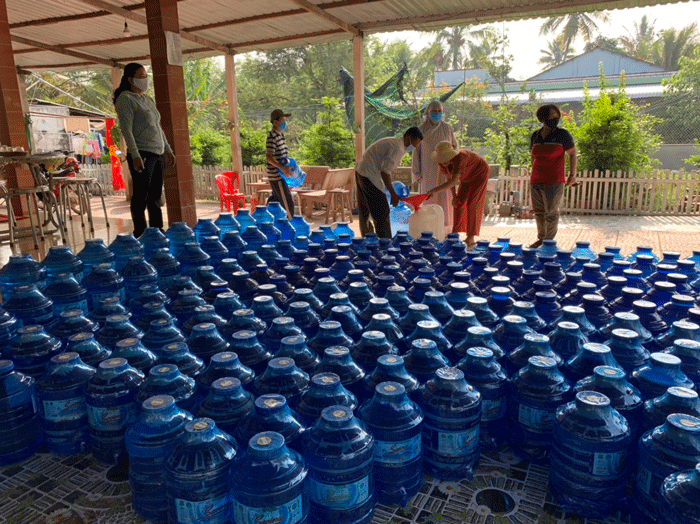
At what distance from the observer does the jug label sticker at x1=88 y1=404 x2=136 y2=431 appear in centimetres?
228

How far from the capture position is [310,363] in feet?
7.97

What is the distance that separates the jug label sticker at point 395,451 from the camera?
203cm

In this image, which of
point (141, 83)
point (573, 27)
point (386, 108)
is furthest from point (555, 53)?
point (141, 83)

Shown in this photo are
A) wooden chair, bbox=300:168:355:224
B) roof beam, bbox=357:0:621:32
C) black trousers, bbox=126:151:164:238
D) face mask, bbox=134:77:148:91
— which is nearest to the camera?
face mask, bbox=134:77:148:91

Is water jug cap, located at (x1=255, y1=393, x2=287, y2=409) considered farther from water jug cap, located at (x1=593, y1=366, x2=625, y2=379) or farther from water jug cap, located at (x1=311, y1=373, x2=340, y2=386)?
water jug cap, located at (x1=593, y1=366, x2=625, y2=379)

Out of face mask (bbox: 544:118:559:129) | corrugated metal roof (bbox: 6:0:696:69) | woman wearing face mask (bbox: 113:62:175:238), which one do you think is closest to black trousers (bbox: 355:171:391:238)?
face mask (bbox: 544:118:559:129)

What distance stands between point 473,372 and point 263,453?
106 centimetres

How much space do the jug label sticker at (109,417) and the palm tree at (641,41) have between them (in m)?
40.6

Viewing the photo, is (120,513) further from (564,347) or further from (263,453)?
(564,347)

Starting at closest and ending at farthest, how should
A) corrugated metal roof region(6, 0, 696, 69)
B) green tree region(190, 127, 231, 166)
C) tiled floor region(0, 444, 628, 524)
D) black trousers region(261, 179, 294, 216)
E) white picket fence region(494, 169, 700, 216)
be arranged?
tiled floor region(0, 444, 628, 524) < black trousers region(261, 179, 294, 216) < corrugated metal roof region(6, 0, 696, 69) < white picket fence region(494, 169, 700, 216) < green tree region(190, 127, 231, 166)

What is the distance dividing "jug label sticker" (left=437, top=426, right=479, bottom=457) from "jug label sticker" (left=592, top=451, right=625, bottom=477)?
1.56 ft

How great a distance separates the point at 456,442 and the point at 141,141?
15.3 feet

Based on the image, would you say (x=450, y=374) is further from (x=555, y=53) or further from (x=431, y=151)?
(x=555, y=53)

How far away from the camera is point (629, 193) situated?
11023 millimetres
